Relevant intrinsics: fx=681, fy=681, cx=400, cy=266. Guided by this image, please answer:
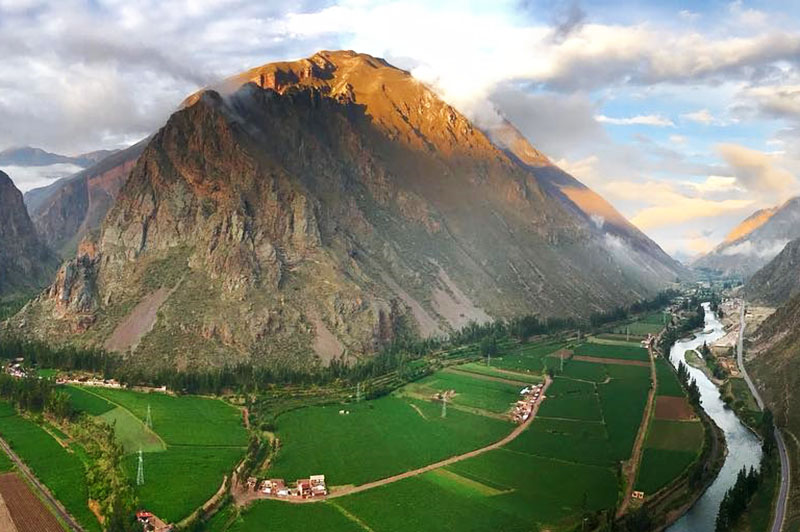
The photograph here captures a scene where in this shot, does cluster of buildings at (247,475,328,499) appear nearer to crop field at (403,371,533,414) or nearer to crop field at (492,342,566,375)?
crop field at (403,371,533,414)

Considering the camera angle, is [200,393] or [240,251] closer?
[200,393]

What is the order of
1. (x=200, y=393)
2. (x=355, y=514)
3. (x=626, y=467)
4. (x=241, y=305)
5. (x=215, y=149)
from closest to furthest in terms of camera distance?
(x=355, y=514) → (x=626, y=467) → (x=200, y=393) → (x=241, y=305) → (x=215, y=149)

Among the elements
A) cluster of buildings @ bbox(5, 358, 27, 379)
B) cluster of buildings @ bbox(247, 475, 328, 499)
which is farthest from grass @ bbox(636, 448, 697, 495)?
cluster of buildings @ bbox(5, 358, 27, 379)

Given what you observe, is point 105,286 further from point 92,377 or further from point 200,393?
point 200,393

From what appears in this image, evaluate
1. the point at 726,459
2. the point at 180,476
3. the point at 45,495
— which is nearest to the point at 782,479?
the point at 726,459

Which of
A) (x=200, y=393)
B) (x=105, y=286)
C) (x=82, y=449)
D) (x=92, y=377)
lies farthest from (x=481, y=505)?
(x=105, y=286)
